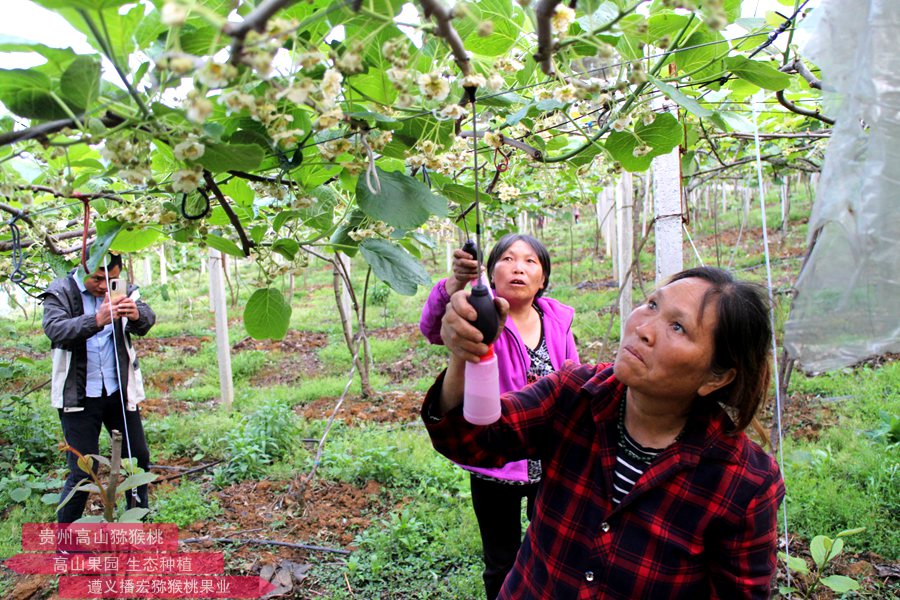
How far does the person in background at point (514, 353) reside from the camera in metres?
1.92

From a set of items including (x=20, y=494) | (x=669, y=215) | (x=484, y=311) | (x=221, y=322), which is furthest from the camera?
(x=221, y=322)

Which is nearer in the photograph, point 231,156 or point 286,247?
point 231,156

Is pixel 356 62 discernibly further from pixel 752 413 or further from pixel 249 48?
pixel 752 413

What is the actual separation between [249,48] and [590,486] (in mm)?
937

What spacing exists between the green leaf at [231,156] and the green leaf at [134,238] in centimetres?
38

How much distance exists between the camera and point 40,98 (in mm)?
561

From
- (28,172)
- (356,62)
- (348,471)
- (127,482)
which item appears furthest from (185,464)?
(356,62)

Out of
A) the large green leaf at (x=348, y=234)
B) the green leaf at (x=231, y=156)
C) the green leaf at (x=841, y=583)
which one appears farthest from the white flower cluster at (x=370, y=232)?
the green leaf at (x=841, y=583)

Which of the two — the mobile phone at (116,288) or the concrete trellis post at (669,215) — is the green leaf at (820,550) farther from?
the mobile phone at (116,288)

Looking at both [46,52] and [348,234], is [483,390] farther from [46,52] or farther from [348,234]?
[46,52]

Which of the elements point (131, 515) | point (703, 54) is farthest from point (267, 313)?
point (131, 515)

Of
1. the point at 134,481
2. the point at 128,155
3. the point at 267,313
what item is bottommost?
the point at 134,481

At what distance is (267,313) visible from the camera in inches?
39.1

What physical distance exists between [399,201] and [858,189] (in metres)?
0.61
